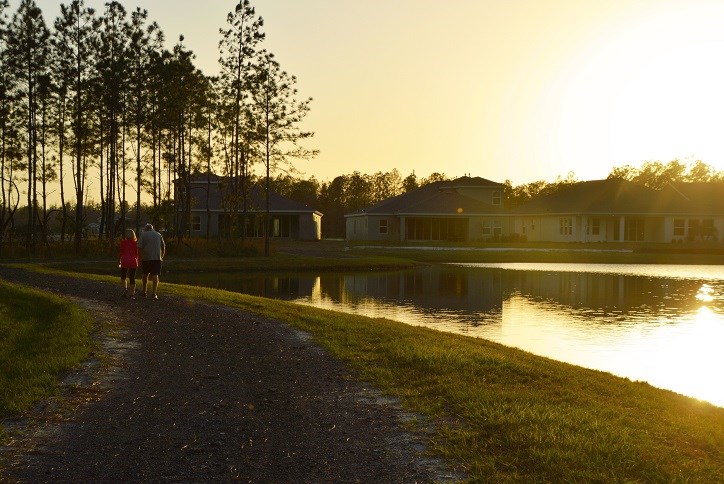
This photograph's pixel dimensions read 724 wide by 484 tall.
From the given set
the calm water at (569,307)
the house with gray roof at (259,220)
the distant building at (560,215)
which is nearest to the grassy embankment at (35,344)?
the calm water at (569,307)

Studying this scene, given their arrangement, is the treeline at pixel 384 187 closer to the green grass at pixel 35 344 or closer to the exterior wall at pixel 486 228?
the exterior wall at pixel 486 228

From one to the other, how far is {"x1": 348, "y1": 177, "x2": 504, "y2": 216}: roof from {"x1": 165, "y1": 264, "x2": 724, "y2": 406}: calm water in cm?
2992

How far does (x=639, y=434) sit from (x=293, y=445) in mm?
3329

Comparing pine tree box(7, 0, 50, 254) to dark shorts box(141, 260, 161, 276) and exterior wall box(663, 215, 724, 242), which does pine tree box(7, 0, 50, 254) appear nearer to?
dark shorts box(141, 260, 161, 276)

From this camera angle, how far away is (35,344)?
39.8 feet

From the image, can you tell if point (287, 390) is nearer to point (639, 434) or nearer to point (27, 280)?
point (639, 434)

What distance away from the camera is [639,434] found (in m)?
7.41

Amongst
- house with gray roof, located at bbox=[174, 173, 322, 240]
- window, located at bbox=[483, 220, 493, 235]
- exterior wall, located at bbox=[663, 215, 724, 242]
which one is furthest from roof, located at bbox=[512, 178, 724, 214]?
house with gray roof, located at bbox=[174, 173, 322, 240]

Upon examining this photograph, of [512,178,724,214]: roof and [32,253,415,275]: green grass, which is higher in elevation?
[512,178,724,214]: roof

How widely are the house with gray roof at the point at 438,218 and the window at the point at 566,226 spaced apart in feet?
16.4

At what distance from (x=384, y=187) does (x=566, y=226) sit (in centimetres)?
7281

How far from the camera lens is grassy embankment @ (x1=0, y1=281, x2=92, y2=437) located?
884 cm

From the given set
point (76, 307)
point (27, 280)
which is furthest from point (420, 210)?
point (76, 307)

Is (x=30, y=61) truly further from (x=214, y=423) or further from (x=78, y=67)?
(x=214, y=423)
